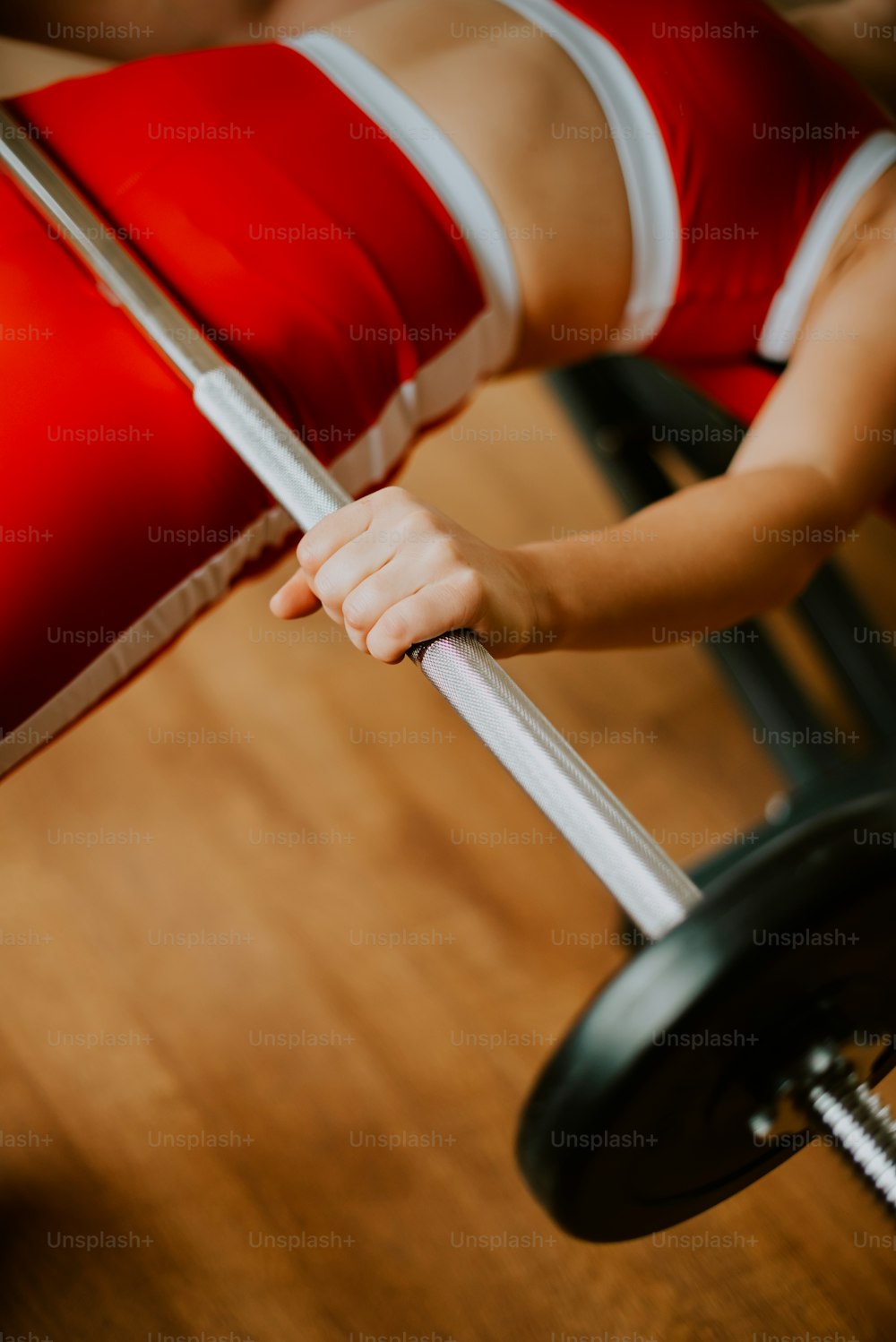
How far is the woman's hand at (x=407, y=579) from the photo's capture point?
52 cm

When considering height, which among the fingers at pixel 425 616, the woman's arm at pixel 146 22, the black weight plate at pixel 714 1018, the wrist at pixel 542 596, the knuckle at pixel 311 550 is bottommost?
the black weight plate at pixel 714 1018

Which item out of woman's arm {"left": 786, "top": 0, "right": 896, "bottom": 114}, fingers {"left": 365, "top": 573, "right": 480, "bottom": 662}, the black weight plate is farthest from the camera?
woman's arm {"left": 786, "top": 0, "right": 896, "bottom": 114}

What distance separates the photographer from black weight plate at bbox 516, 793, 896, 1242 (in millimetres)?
395

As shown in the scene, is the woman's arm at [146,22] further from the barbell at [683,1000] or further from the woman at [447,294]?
the barbell at [683,1000]

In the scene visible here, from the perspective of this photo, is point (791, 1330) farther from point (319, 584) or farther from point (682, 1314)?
point (319, 584)

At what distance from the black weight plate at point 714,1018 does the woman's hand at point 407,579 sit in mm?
184

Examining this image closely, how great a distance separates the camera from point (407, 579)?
529mm

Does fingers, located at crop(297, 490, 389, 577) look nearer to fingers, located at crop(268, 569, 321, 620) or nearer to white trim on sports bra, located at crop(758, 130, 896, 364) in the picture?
fingers, located at crop(268, 569, 321, 620)

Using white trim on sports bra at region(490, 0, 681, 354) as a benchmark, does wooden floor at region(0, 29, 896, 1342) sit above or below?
below

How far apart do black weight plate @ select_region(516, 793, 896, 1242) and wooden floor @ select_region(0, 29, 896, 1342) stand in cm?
25

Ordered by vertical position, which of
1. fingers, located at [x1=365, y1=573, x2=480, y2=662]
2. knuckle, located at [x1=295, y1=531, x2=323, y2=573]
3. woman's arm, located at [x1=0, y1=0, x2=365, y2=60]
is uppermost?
woman's arm, located at [x1=0, y1=0, x2=365, y2=60]

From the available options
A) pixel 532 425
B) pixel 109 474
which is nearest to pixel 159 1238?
pixel 109 474

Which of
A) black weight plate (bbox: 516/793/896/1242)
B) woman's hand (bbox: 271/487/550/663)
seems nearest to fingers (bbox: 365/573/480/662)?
woman's hand (bbox: 271/487/550/663)

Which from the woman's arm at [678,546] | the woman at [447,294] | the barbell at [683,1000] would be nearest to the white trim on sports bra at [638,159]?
the woman at [447,294]
